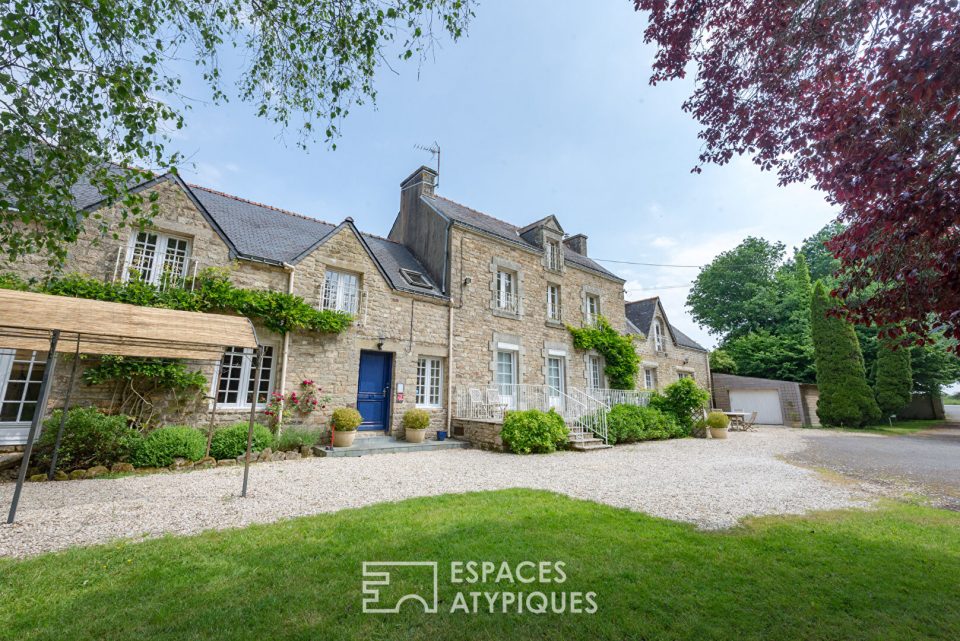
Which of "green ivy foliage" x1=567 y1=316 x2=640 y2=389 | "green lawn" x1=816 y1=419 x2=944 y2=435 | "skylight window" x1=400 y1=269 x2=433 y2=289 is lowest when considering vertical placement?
"green lawn" x1=816 y1=419 x2=944 y2=435

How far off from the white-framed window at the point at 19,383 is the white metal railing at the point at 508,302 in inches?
417

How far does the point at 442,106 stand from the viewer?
4.74 metres

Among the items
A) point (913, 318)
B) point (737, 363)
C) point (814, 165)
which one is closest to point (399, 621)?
point (913, 318)

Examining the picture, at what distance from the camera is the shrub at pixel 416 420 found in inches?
416

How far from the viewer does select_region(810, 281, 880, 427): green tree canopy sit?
18859 millimetres

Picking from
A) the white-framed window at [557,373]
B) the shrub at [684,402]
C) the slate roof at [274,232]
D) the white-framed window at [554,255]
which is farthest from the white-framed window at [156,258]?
the shrub at [684,402]

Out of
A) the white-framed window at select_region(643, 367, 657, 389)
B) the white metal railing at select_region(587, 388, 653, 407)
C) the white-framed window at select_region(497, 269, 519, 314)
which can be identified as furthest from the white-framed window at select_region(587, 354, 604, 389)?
the white-framed window at select_region(497, 269, 519, 314)

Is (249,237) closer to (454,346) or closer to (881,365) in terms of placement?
(454,346)

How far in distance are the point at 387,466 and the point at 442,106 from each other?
624cm

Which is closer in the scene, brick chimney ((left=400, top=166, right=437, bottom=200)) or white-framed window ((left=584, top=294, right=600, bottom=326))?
brick chimney ((left=400, top=166, right=437, bottom=200))

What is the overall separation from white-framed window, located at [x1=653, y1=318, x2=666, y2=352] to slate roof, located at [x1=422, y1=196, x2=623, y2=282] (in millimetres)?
3329

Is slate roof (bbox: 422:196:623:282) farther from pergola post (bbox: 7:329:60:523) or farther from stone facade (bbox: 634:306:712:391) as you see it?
pergola post (bbox: 7:329:60:523)

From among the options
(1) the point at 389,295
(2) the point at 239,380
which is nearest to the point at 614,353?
(1) the point at 389,295

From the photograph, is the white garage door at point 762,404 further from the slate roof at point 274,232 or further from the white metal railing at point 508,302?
the slate roof at point 274,232
